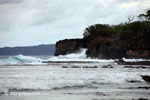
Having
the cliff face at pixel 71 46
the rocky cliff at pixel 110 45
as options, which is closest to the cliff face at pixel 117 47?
the rocky cliff at pixel 110 45

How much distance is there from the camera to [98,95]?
25125mm

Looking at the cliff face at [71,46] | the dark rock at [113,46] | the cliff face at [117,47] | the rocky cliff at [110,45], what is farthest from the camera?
the cliff face at [71,46]

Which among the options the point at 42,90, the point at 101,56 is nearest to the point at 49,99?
the point at 42,90

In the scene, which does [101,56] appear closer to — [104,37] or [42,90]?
[104,37]

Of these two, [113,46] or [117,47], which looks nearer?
[117,47]

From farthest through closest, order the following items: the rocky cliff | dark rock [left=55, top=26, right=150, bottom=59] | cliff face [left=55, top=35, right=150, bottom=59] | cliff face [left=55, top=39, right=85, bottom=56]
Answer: cliff face [left=55, top=39, right=85, bottom=56]
the rocky cliff
dark rock [left=55, top=26, right=150, bottom=59]
cliff face [left=55, top=35, right=150, bottom=59]

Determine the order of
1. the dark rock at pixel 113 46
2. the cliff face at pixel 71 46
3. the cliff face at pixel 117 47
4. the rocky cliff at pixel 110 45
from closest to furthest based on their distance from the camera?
the cliff face at pixel 117 47, the dark rock at pixel 113 46, the rocky cliff at pixel 110 45, the cliff face at pixel 71 46

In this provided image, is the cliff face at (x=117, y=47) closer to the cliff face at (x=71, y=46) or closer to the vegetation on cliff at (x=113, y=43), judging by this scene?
the vegetation on cliff at (x=113, y=43)

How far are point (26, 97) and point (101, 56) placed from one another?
74.0 m

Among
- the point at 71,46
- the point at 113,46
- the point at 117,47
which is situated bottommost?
the point at 117,47

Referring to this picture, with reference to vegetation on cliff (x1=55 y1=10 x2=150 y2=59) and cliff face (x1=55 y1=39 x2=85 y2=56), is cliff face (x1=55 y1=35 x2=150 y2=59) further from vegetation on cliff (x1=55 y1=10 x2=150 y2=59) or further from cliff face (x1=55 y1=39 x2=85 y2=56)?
cliff face (x1=55 y1=39 x2=85 y2=56)

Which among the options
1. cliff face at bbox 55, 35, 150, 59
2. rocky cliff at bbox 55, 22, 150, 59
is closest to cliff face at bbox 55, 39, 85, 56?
rocky cliff at bbox 55, 22, 150, 59

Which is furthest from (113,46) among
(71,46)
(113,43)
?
(71,46)

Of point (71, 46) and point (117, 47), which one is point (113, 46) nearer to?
point (117, 47)
